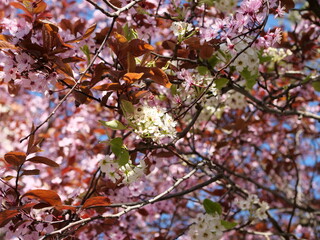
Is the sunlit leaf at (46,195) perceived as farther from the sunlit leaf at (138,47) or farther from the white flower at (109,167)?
the sunlit leaf at (138,47)

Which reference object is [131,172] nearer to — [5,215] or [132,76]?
[132,76]

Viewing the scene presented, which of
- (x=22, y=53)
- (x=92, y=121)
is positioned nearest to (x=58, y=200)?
(x=22, y=53)

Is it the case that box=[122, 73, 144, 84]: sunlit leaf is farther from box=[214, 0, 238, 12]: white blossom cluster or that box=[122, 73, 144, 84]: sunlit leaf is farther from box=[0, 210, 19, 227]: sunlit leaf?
box=[214, 0, 238, 12]: white blossom cluster

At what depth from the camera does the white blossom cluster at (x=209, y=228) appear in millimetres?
1797

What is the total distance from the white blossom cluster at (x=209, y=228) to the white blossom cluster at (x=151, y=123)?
0.61 meters

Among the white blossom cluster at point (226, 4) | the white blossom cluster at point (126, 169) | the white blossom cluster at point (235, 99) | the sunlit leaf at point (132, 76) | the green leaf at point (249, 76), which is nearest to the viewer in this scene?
the sunlit leaf at point (132, 76)

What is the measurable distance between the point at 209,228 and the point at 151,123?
0.71 metres

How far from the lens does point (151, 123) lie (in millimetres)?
1433

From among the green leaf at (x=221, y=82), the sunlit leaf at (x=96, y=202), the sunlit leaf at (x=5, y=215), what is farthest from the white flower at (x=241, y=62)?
the sunlit leaf at (x=5, y=215)

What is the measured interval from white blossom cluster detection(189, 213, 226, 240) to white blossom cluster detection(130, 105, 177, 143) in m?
0.61

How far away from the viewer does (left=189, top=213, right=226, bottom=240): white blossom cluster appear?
1.80 m

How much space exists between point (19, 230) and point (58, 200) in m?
0.25

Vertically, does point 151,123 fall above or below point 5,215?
above

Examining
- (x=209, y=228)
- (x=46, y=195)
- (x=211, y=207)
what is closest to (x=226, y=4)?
(x=211, y=207)
